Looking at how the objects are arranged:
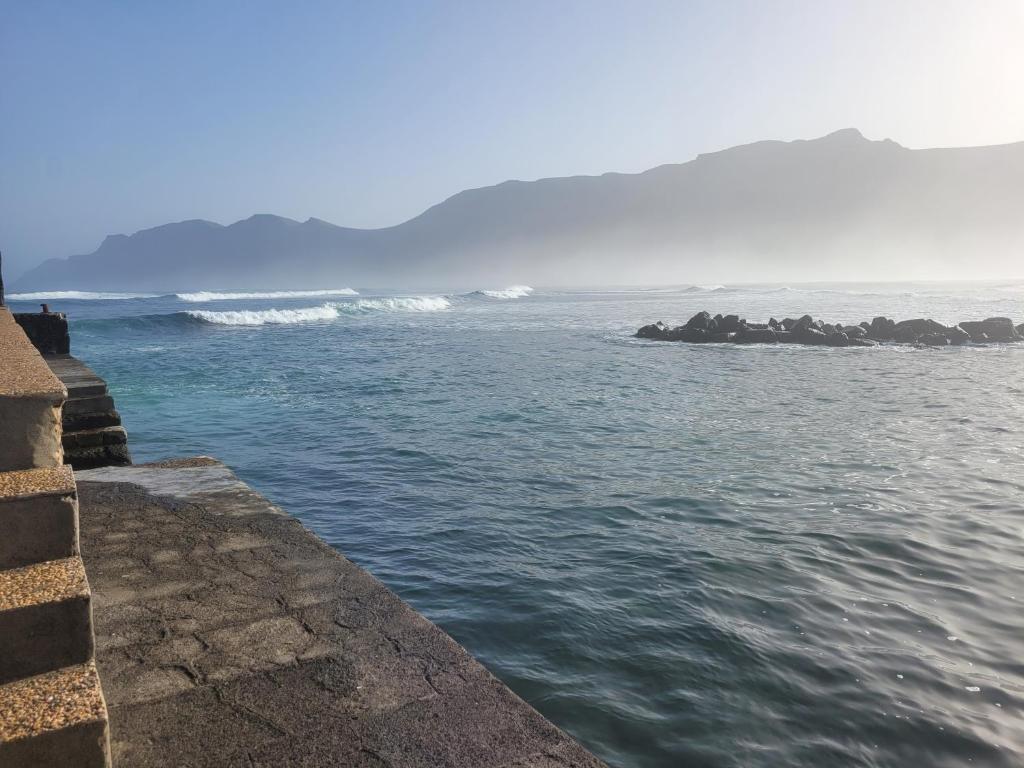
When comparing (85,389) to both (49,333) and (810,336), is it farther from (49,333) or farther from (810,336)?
(810,336)

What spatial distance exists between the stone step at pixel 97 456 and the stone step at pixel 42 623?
543 centimetres

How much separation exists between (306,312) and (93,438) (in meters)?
43.7

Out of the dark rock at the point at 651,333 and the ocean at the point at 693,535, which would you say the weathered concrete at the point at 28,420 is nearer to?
the ocean at the point at 693,535

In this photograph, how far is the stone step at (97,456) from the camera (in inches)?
271

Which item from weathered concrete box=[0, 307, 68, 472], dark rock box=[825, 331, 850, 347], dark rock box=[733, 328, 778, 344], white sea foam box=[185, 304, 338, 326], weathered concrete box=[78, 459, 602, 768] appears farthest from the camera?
white sea foam box=[185, 304, 338, 326]

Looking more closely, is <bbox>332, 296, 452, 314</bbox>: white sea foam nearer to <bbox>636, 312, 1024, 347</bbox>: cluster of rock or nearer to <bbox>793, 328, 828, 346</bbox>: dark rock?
<bbox>636, 312, 1024, 347</bbox>: cluster of rock

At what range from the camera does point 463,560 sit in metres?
6.11

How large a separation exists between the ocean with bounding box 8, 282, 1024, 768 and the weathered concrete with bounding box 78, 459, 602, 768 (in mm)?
A: 1255

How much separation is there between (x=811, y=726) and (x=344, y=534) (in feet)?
14.3

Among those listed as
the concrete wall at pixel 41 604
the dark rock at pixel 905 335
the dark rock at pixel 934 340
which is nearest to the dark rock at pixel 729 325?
the dark rock at pixel 905 335

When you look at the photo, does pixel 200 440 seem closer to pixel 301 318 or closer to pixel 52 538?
pixel 52 538

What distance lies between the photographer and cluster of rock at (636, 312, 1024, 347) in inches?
1064

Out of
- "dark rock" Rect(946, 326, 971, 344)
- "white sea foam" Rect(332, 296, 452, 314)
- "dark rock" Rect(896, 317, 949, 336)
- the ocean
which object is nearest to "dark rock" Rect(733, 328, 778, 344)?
"dark rock" Rect(896, 317, 949, 336)

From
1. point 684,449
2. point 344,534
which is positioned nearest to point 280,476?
point 344,534
